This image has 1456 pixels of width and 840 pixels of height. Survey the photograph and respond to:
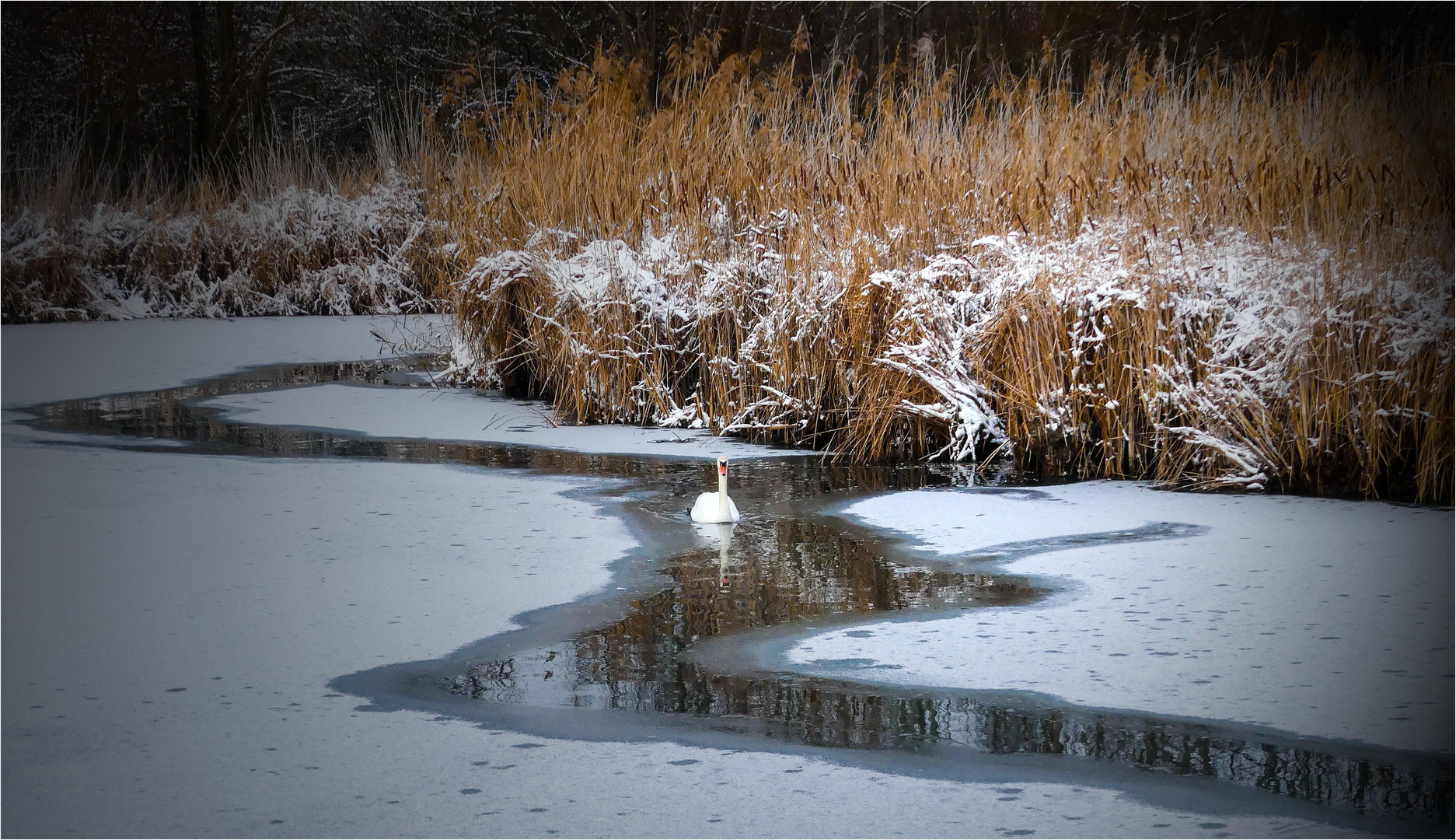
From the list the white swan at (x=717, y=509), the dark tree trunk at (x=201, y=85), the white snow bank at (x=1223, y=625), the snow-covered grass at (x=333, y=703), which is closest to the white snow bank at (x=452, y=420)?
the snow-covered grass at (x=333, y=703)

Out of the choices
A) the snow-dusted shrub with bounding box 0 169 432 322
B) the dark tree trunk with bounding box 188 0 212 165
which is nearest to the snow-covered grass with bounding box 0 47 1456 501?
the snow-dusted shrub with bounding box 0 169 432 322

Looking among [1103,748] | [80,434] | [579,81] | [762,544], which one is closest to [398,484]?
[762,544]

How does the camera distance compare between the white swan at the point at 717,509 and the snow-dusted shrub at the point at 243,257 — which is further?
the snow-dusted shrub at the point at 243,257

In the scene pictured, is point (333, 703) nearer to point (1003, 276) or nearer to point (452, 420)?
point (1003, 276)

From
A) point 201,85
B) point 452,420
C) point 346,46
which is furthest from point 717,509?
point 346,46

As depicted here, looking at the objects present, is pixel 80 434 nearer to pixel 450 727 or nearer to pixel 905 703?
pixel 450 727

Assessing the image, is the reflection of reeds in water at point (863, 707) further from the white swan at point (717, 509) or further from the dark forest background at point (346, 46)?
the dark forest background at point (346, 46)

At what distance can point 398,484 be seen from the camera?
4.99m

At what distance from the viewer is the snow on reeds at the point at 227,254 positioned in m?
12.7

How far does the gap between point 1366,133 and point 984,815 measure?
445 cm

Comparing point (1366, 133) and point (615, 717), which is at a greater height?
point (1366, 133)

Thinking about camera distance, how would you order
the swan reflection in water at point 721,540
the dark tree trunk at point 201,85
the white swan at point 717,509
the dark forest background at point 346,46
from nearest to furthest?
the swan reflection in water at point 721,540 < the white swan at point 717,509 < the dark forest background at point 346,46 < the dark tree trunk at point 201,85

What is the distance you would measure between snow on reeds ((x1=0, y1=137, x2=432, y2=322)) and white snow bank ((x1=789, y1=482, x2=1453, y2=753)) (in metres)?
9.36

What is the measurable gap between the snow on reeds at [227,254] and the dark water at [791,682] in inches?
345
